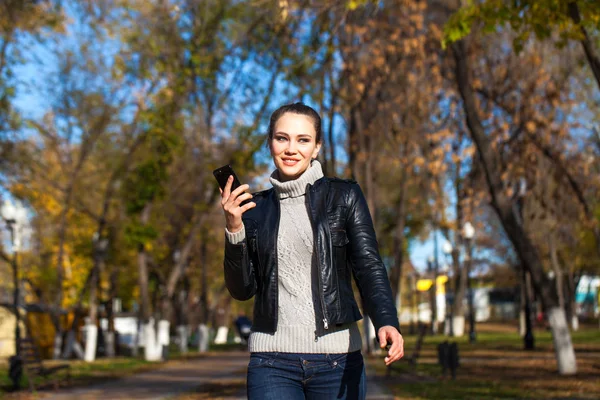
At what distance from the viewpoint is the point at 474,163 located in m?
31.2

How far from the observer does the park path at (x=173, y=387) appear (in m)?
15.7

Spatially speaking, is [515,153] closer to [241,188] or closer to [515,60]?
[515,60]

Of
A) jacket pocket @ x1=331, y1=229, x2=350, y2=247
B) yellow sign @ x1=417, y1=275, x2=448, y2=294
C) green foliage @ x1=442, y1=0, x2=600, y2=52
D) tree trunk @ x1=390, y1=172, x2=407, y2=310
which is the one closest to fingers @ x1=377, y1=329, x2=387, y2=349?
jacket pocket @ x1=331, y1=229, x2=350, y2=247

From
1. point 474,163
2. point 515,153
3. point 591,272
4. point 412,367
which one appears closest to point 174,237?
point 474,163

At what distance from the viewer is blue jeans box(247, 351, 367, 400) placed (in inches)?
147

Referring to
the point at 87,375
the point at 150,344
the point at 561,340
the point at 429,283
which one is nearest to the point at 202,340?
the point at 150,344

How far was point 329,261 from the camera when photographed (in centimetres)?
380

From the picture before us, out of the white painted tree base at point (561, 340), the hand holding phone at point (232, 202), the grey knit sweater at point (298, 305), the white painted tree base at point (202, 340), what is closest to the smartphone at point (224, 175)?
the hand holding phone at point (232, 202)

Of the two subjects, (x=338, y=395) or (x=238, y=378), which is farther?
(x=238, y=378)

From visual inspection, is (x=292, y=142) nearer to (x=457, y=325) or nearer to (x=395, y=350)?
(x=395, y=350)

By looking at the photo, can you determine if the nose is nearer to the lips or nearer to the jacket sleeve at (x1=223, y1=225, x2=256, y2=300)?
the lips

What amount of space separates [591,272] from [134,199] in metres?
51.7

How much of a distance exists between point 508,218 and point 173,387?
7.01 metres

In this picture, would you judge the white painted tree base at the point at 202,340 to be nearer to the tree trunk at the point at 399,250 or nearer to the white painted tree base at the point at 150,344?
the white painted tree base at the point at 150,344
